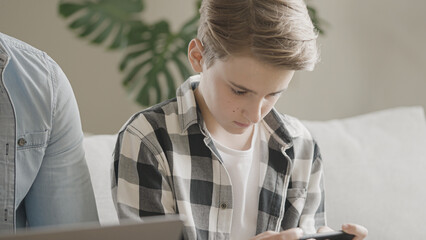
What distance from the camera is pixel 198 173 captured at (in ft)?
4.06

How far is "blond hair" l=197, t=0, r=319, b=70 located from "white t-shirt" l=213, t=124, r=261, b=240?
0.79 ft

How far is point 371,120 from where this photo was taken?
1.81 meters

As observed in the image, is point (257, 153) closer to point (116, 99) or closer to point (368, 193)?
point (368, 193)

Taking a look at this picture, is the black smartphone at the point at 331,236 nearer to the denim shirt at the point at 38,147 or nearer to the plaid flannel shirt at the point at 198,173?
the plaid flannel shirt at the point at 198,173

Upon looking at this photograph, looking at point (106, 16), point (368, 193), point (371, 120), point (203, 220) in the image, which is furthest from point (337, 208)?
point (106, 16)

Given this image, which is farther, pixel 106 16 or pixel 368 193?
pixel 106 16

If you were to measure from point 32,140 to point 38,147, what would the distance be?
2 cm

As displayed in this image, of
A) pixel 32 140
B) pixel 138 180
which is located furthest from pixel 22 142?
pixel 138 180

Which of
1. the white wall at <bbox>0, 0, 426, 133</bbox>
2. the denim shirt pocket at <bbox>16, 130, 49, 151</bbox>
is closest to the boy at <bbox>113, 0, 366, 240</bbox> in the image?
the denim shirt pocket at <bbox>16, 130, 49, 151</bbox>

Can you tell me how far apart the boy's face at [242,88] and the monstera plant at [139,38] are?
3.66 ft

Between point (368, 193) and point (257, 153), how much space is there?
1.47ft

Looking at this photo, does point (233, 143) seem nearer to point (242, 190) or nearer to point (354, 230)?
point (242, 190)

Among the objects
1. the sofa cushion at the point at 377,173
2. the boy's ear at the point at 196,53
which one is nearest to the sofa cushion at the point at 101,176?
the boy's ear at the point at 196,53

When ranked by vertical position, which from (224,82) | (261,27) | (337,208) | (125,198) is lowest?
(337,208)
